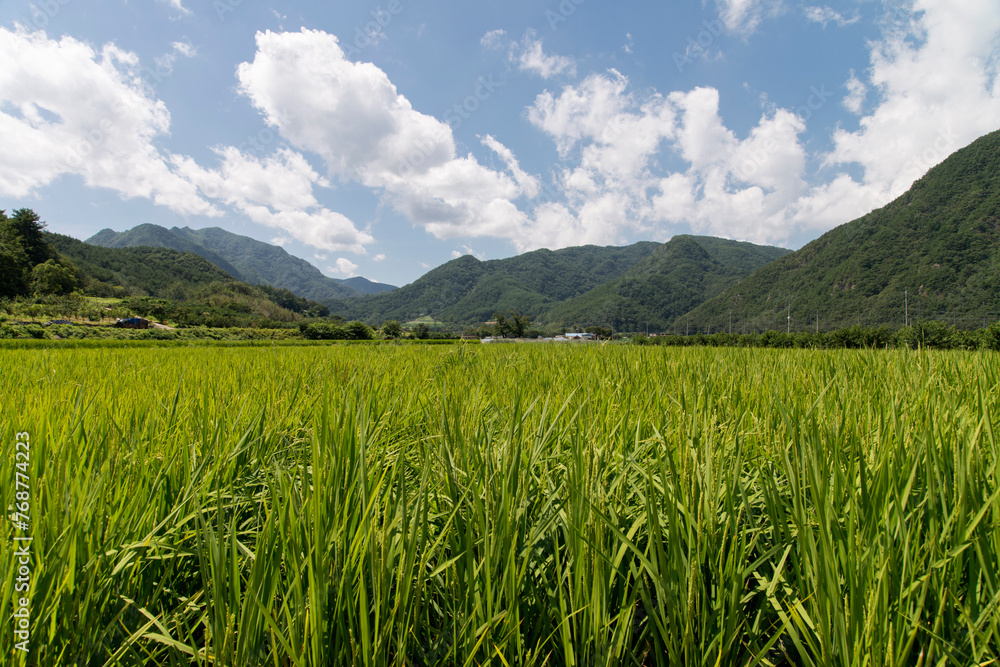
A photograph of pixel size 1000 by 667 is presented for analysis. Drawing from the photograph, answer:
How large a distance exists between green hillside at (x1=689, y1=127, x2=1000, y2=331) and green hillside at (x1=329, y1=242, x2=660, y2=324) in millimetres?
67550

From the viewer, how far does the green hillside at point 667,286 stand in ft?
326

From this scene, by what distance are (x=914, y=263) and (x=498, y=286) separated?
10223 cm

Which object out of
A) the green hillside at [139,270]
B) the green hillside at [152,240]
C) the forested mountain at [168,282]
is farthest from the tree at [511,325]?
the green hillside at [152,240]

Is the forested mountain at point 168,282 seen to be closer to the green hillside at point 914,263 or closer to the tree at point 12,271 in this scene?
the tree at point 12,271

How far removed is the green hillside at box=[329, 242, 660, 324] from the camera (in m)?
125

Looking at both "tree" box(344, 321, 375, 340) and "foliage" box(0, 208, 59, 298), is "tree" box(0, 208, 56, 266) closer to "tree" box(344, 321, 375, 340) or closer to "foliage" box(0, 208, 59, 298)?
"foliage" box(0, 208, 59, 298)

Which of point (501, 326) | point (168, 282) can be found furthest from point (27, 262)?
point (501, 326)

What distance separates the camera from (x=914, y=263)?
191ft

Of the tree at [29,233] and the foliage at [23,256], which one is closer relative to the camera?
the foliage at [23,256]

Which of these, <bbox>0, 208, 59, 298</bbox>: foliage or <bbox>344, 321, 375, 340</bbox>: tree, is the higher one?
<bbox>0, 208, 59, 298</bbox>: foliage

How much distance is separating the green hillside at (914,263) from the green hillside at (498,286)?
67550 millimetres

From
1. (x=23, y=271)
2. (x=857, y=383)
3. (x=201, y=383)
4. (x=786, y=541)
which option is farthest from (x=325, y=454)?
(x=23, y=271)

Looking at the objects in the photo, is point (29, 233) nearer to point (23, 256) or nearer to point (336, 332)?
point (23, 256)

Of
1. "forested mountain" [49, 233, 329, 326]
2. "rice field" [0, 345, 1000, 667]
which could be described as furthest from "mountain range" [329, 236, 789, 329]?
"rice field" [0, 345, 1000, 667]
